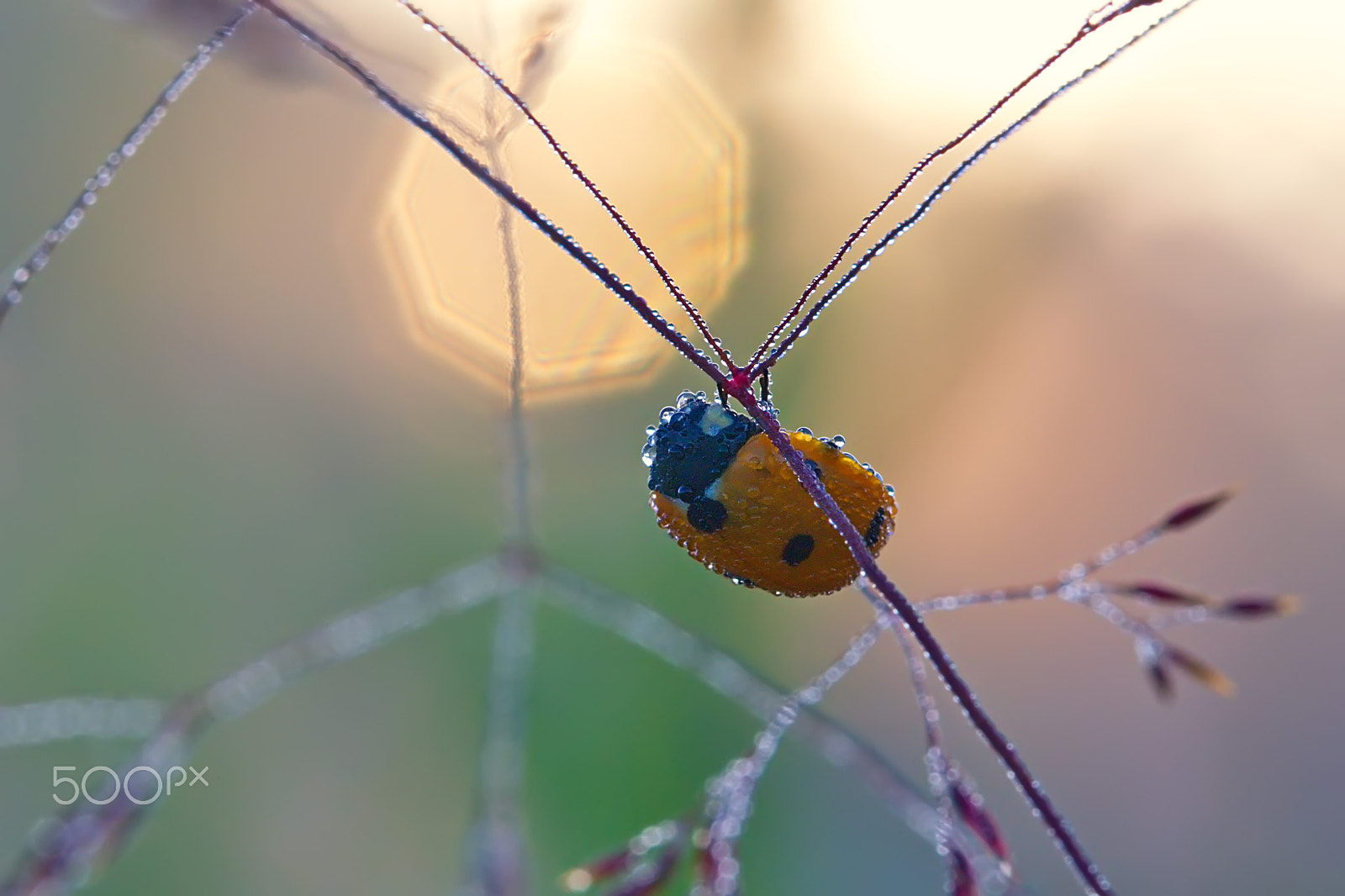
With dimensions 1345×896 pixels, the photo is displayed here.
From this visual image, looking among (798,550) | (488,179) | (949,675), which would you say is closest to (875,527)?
(798,550)

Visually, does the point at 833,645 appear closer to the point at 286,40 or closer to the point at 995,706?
the point at 995,706

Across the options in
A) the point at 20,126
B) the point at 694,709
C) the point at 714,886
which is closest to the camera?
the point at 714,886

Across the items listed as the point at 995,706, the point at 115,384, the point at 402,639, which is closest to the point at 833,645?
the point at 995,706

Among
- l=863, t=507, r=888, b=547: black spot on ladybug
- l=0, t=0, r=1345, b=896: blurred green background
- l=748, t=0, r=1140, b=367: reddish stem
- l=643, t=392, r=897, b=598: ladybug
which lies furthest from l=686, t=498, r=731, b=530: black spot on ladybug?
l=0, t=0, r=1345, b=896: blurred green background

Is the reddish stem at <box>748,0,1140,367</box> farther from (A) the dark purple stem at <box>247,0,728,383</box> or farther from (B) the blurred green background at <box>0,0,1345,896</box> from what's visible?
(B) the blurred green background at <box>0,0,1345,896</box>

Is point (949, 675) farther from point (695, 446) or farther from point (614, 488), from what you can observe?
point (614, 488)

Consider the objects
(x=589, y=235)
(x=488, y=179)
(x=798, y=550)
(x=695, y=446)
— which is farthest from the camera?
(x=589, y=235)

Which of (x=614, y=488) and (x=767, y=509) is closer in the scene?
(x=767, y=509)
